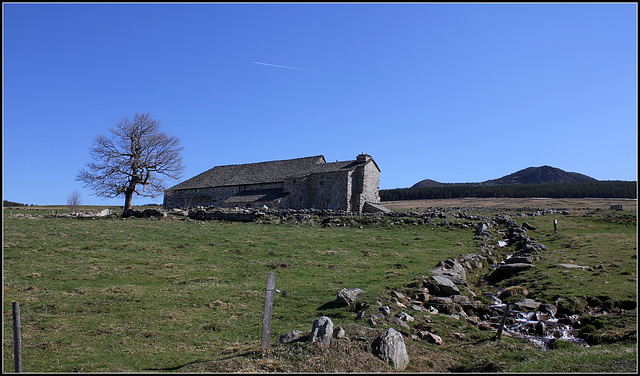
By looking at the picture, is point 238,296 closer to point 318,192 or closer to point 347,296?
point 347,296

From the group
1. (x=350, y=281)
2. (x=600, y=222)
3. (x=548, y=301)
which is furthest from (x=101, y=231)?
(x=600, y=222)

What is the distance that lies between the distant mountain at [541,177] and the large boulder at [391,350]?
173296 mm

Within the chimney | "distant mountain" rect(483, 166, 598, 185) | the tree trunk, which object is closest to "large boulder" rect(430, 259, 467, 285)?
the chimney

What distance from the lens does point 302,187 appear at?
171 ft

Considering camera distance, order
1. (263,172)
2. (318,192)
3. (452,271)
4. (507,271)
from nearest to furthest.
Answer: (452,271) < (507,271) < (318,192) < (263,172)

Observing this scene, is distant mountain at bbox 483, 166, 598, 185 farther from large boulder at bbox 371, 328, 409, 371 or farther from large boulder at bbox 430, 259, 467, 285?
large boulder at bbox 371, 328, 409, 371

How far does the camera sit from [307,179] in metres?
52.4

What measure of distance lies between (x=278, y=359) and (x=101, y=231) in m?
24.3

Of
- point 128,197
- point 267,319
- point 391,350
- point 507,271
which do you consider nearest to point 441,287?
point 507,271

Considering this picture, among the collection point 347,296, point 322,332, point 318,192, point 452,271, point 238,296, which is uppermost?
point 318,192

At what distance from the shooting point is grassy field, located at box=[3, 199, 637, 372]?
29.9 ft

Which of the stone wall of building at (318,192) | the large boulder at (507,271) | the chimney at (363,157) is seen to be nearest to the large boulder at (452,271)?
the large boulder at (507,271)

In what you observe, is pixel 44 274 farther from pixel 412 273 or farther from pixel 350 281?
pixel 412 273

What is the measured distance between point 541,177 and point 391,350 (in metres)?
186
